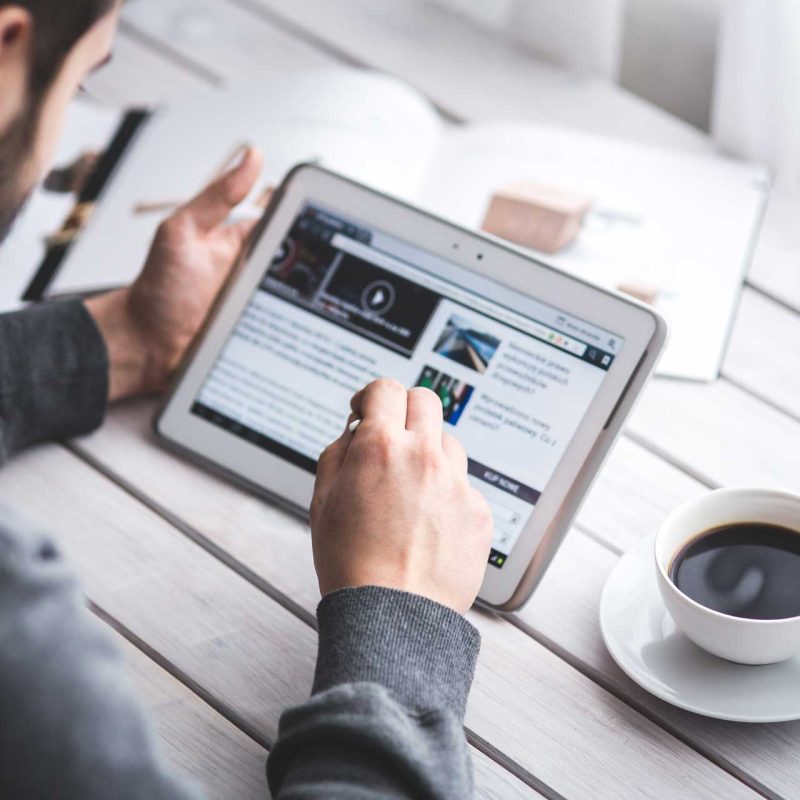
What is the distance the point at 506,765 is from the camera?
25.5 inches

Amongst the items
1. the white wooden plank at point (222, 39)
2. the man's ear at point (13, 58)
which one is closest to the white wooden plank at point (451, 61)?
the white wooden plank at point (222, 39)

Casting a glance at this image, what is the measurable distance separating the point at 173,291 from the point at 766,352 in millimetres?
498

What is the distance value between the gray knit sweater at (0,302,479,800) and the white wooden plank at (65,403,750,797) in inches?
2.6

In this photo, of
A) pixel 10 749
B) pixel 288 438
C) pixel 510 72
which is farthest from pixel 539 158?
pixel 10 749

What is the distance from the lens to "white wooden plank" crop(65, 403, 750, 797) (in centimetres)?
64

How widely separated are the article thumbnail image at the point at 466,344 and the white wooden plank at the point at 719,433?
0.54ft

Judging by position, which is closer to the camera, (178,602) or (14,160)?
(14,160)

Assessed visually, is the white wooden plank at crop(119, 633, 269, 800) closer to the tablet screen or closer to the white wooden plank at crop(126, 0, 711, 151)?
the tablet screen

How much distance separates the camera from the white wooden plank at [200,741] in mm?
628

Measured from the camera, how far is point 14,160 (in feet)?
1.94

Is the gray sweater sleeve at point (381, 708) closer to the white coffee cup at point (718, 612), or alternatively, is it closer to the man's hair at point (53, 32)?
the white coffee cup at point (718, 612)

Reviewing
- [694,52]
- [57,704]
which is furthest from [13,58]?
[694,52]

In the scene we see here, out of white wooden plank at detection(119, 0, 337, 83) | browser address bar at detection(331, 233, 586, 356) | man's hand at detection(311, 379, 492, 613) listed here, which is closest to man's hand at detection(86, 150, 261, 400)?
browser address bar at detection(331, 233, 586, 356)

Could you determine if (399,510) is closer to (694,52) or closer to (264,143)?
(264,143)
